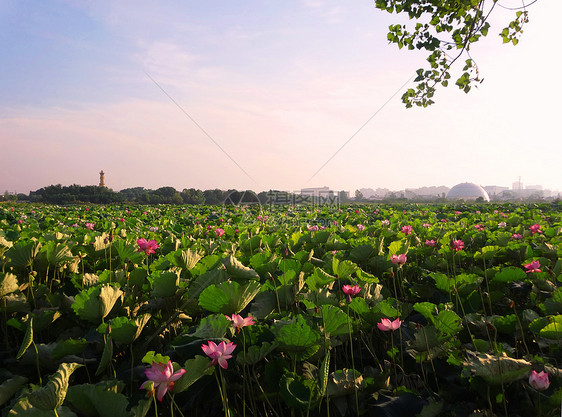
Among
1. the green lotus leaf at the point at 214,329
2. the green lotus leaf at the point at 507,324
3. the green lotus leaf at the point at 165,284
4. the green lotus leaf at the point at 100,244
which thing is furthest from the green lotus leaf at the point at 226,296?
the green lotus leaf at the point at 100,244

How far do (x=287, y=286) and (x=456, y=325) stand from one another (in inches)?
30.4

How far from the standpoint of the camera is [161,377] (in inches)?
37.9

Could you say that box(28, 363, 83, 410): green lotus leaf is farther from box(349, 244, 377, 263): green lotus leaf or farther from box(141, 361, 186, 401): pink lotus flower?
box(349, 244, 377, 263): green lotus leaf

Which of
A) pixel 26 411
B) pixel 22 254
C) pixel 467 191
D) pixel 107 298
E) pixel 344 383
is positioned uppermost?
pixel 467 191

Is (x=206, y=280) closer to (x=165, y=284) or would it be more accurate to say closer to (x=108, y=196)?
(x=165, y=284)

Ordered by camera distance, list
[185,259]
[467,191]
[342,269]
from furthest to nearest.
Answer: [467,191], [185,259], [342,269]

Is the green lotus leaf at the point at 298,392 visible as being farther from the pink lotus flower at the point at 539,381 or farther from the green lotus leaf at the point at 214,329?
the pink lotus flower at the point at 539,381

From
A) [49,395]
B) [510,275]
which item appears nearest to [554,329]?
[510,275]

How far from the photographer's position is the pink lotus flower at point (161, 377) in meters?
0.95

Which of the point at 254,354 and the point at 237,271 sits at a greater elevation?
the point at 237,271

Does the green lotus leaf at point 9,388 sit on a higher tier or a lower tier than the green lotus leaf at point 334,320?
lower

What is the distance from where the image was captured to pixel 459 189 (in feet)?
401

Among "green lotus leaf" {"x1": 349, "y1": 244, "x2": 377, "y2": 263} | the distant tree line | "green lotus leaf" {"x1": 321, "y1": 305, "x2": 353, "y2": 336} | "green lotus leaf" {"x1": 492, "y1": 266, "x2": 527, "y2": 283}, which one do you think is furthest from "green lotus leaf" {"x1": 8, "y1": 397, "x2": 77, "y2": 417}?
the distant tree line

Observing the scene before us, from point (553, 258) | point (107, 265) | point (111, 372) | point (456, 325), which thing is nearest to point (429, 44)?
point (553, 258)
